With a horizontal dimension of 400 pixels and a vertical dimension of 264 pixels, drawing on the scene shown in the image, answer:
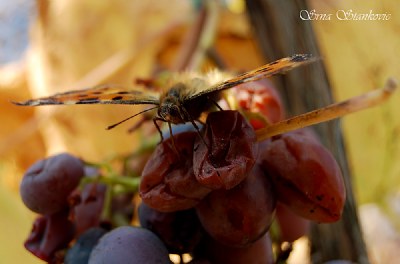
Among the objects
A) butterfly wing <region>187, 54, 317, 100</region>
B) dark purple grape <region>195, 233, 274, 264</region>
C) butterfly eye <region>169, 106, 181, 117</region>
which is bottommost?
dark purple grape <region>195, 233, 274, 264</region>

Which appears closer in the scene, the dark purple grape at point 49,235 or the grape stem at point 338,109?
the grape stem at point 338,109

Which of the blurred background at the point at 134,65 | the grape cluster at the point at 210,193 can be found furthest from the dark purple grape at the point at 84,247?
the blurred background at the point at 134,65

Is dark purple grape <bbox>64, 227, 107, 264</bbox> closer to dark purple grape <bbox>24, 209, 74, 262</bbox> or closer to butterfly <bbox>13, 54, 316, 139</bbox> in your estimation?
dark purple grape <bbox>24, 209, 74, 262</bbox>

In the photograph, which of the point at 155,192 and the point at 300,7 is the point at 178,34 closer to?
the point at 300,7

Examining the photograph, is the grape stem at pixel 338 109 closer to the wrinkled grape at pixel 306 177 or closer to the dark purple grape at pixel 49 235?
the wrinkled grape at pixel 306 177

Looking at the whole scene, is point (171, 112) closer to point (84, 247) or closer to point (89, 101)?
point (89, 101)

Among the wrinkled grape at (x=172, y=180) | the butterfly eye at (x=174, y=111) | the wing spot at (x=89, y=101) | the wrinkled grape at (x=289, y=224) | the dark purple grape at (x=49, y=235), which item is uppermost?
the wing spot at (x=89, y=101)

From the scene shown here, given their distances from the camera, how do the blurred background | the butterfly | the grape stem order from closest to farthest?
1. the grape stem
2. the butterfly
3. the blurred background

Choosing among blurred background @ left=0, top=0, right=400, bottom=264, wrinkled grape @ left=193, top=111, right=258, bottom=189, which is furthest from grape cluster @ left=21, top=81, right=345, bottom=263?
blurred background @ left=0, top=0, right=400, bottom=264

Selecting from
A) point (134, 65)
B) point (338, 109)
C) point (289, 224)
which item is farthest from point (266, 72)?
point (134, 65)
